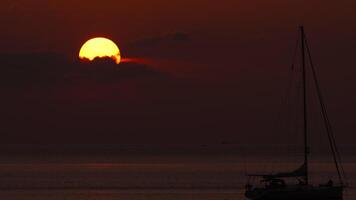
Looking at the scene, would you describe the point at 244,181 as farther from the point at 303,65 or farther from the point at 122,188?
the point at 303,65

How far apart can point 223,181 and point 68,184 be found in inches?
631

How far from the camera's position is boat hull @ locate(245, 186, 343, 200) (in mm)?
62531

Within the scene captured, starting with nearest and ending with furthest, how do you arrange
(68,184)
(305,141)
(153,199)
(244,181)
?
(305,141) < (153,199) < (68,184) < (244,181)

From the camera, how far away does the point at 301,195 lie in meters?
62.5

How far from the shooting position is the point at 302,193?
205ft

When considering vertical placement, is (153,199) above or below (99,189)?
below

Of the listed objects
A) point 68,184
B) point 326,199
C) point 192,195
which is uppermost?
point 68,184

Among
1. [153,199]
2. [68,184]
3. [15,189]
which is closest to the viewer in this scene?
[153,199]

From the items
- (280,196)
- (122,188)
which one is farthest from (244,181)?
(280,196)

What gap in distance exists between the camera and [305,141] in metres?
60.8

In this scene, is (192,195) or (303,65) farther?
(192,195)

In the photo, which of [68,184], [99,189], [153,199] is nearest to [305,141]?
[153,199]

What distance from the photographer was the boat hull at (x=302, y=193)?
205 ft

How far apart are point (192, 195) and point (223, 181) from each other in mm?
22413
